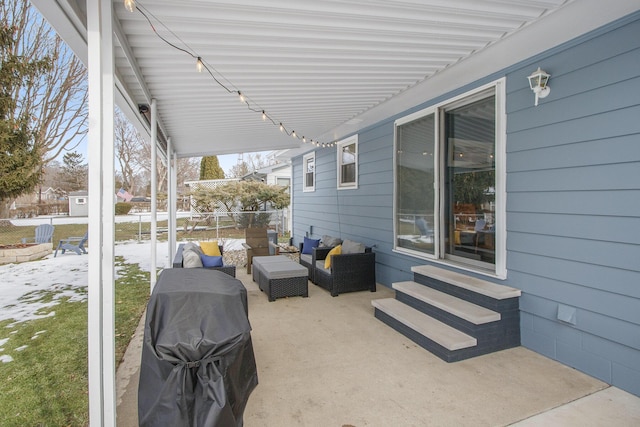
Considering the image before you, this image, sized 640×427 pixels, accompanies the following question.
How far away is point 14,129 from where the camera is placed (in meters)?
6.35

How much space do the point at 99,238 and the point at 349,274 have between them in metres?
3.80

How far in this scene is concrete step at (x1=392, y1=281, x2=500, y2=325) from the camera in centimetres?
297

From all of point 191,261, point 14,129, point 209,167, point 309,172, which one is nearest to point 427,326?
point 191,261

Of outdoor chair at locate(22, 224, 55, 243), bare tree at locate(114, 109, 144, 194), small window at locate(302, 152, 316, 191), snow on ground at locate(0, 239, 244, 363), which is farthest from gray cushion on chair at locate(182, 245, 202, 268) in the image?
bare tree at locate(114, 109, 144, 194)

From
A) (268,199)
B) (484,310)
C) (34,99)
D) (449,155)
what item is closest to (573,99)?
(449,155)

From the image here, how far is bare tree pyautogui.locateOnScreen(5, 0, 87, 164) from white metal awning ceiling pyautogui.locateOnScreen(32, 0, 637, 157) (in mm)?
3087

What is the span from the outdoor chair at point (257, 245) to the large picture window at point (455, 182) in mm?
2906

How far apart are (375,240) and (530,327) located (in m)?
2.88

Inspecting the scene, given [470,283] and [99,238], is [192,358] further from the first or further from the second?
[470,283]

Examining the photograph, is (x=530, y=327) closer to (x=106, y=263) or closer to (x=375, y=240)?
(x=375, y=240)

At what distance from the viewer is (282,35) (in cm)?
261

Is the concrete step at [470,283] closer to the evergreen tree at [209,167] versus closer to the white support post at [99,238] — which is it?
the white support post at [99,238]

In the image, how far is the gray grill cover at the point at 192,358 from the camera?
1.62m

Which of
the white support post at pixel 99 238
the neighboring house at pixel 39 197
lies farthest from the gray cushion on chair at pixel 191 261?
the neighboring house at pixel 39 197
